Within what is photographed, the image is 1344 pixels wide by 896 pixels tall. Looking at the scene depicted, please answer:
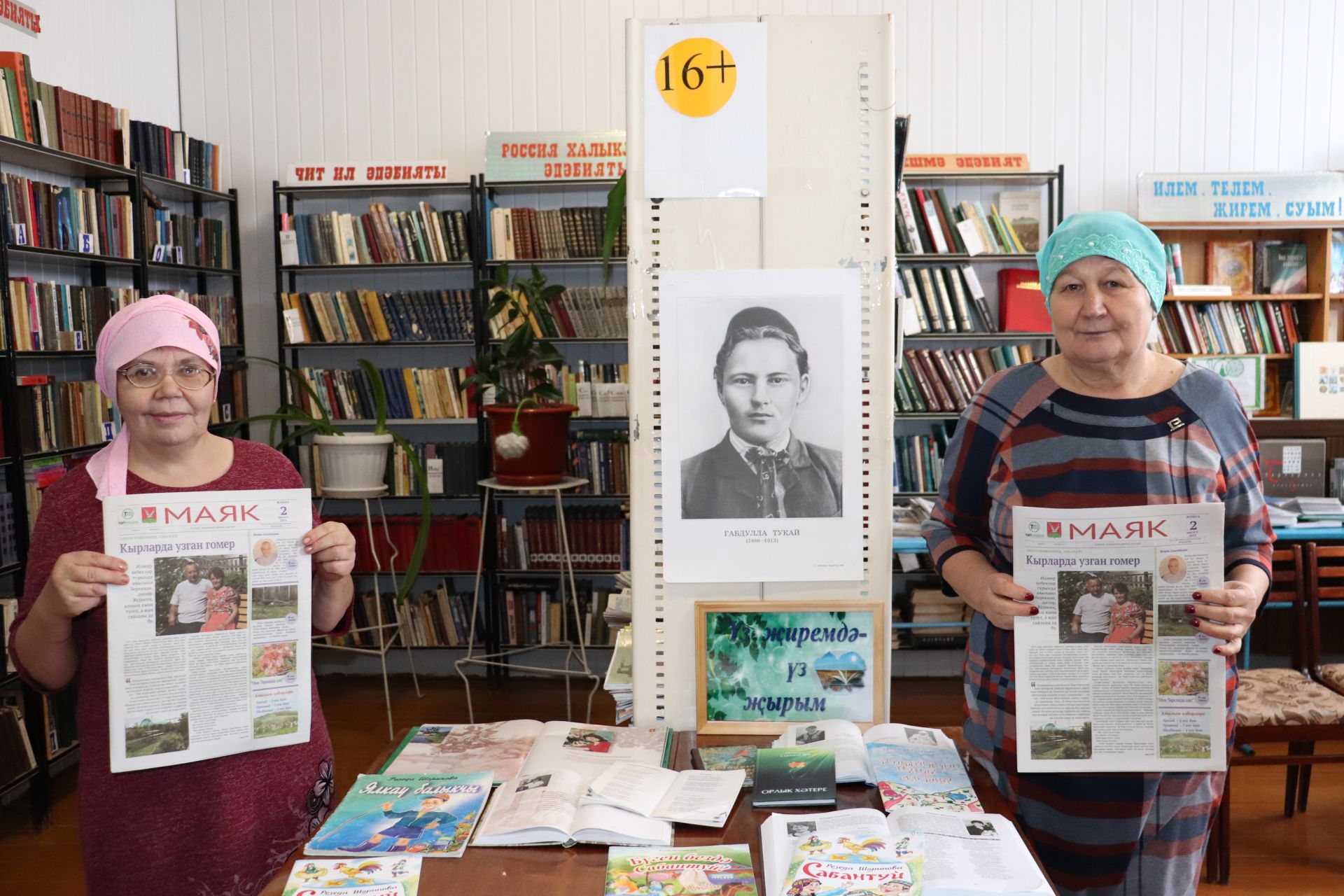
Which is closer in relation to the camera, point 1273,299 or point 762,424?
point 762,424

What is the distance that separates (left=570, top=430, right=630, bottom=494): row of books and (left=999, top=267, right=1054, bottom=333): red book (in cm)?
201

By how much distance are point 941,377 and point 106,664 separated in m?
4.22

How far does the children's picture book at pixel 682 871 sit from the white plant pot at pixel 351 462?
298cm

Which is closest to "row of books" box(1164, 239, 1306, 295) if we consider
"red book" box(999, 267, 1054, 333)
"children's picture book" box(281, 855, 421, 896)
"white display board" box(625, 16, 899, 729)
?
"red book" box(999, 267, 1054, 333)

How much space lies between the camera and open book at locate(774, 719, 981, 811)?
1308 millimetres

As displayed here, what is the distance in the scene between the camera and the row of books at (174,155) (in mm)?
4508

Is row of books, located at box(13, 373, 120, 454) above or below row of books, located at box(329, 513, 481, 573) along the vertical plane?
above

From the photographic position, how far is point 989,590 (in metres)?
1.46

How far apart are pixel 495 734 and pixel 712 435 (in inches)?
22.2

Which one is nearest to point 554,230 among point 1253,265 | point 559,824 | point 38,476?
point 38,476

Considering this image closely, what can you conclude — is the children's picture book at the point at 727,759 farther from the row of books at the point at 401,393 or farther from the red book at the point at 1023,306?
the red book at the point at 1023,306

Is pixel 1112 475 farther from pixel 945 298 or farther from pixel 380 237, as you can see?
pixel 380 237

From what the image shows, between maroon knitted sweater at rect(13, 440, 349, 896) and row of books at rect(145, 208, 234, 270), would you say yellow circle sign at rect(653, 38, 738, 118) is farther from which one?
row of books at rect(145, 208, 234, 270)

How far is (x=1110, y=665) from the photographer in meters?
1.38
